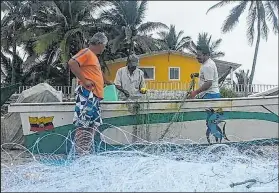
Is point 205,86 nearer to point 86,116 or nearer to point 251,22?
point 86,116

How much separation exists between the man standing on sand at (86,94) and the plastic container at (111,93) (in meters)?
1.14

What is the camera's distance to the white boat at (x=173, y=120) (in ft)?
18.7

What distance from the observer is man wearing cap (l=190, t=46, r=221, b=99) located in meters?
5.66

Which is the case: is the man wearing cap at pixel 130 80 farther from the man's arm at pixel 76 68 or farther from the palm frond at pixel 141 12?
the palm frond at pixel 141 12

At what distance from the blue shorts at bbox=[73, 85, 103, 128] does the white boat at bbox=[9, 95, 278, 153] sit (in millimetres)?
987

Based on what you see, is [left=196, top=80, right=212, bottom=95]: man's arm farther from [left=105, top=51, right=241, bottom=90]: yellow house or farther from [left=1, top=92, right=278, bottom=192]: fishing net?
[left=105, top=51, right=241, bottom=90]: yellow house

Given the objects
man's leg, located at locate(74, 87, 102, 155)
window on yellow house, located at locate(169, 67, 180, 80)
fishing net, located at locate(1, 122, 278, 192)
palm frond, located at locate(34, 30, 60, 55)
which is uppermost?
palm frond, located at locate(34, 30, 60, 55)

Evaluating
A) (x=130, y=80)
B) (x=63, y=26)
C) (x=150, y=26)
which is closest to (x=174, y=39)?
(x=150, y=26)

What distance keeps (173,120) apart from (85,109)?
5.08ft

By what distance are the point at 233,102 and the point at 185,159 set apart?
203 centimetres

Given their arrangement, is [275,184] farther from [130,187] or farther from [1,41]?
[1,41]

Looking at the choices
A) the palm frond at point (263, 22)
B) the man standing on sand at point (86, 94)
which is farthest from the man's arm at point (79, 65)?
the palm frond at point (263, 22)

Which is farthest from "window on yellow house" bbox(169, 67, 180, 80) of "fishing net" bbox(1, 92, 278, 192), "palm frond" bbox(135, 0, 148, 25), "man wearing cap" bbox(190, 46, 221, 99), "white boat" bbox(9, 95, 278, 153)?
"fishing net" bbox(1, 92, 278, 192)

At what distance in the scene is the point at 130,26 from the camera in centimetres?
3234
